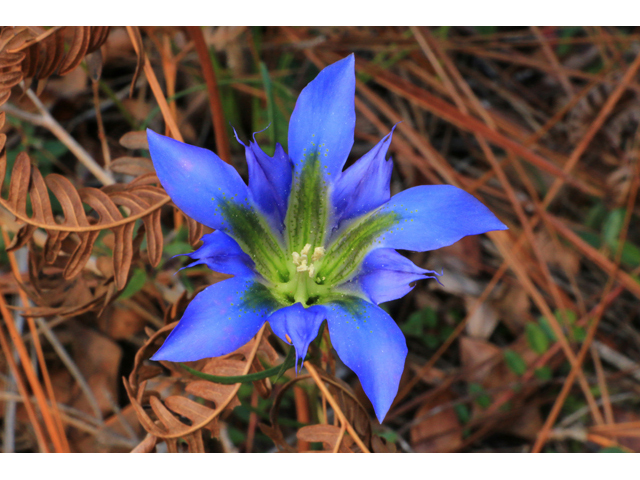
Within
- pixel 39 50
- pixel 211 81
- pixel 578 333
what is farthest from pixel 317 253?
pixel 578 333

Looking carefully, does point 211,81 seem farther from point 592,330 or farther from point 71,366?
point 592,330

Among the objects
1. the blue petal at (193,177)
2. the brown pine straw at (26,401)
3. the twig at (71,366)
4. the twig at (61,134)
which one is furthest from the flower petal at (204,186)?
the twig at (71,366)

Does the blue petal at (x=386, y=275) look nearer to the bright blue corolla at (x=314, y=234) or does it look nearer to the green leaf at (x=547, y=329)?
the bright blue corolla at (x=314, y=234)

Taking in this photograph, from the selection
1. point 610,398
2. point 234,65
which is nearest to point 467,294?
point 610,398

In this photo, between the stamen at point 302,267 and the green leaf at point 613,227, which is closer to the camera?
the stamen at point 302,267

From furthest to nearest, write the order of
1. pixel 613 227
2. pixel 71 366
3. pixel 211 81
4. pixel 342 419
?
pixel 613 227, pixel 71 366, pixel 211 81, pixel 342 419

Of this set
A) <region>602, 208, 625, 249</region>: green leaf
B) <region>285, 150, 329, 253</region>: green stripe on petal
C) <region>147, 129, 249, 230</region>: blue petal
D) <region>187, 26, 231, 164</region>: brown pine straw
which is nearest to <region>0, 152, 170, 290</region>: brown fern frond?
<region>147, 129, 249, 230</region>: blue petal

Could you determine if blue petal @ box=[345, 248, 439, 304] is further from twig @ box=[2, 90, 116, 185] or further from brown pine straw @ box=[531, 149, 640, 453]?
brown pine straw @ box=[531, 149, 640, 453]
